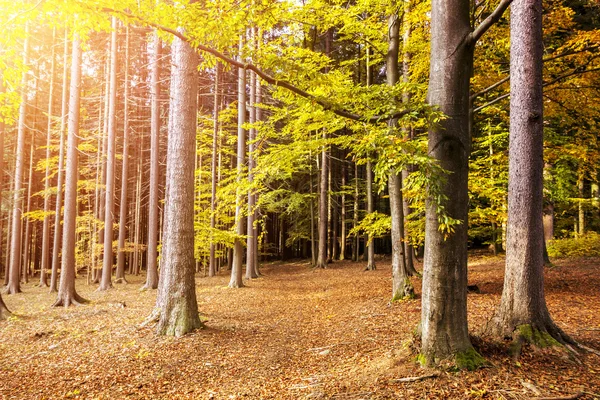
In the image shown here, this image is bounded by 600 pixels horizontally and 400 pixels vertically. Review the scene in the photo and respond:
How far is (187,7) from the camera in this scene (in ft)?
14.5

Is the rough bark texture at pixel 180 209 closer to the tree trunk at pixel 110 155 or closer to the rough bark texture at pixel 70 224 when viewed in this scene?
the rough bark texture at pixel 70 224

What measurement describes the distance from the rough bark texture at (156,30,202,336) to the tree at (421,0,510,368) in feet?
15.4

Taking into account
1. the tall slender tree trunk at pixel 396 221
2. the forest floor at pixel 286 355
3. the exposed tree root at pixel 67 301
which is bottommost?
the exposed tree root at pixel 67 301

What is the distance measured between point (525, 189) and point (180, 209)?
6105mm

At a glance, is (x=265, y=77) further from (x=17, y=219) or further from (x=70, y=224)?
(x=17, y=219)

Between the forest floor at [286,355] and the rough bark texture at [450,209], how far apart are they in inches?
15.4

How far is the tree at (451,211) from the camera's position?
4105 mm

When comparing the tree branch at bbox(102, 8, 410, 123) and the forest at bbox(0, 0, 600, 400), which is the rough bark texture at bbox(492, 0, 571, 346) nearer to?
the forest at bbox(0, 0, 600, 400)

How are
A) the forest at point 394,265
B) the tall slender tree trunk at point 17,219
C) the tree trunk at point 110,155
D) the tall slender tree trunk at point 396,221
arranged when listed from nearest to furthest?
the forest at point 394,265
the tall slender tree trunk at point 396,221
the tall slender tree trunk at point 17,219
the tree trunk at point 110,155

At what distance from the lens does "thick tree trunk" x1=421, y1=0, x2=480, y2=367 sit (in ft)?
13.5

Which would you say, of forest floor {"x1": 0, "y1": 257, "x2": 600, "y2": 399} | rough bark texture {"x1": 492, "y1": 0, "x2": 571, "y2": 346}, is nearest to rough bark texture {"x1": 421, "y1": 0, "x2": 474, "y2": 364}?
forest floor {"x1": 0, "y1": 257, "x2": 600, "y2": 399}

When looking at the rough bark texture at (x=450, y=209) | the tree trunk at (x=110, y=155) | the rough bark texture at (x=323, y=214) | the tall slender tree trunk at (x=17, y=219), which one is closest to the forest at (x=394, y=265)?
the rough bark texture at (x=450, y=209)

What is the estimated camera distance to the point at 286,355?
571 centimetres

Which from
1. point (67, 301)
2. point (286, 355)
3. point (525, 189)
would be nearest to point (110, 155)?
point (67, 301)
